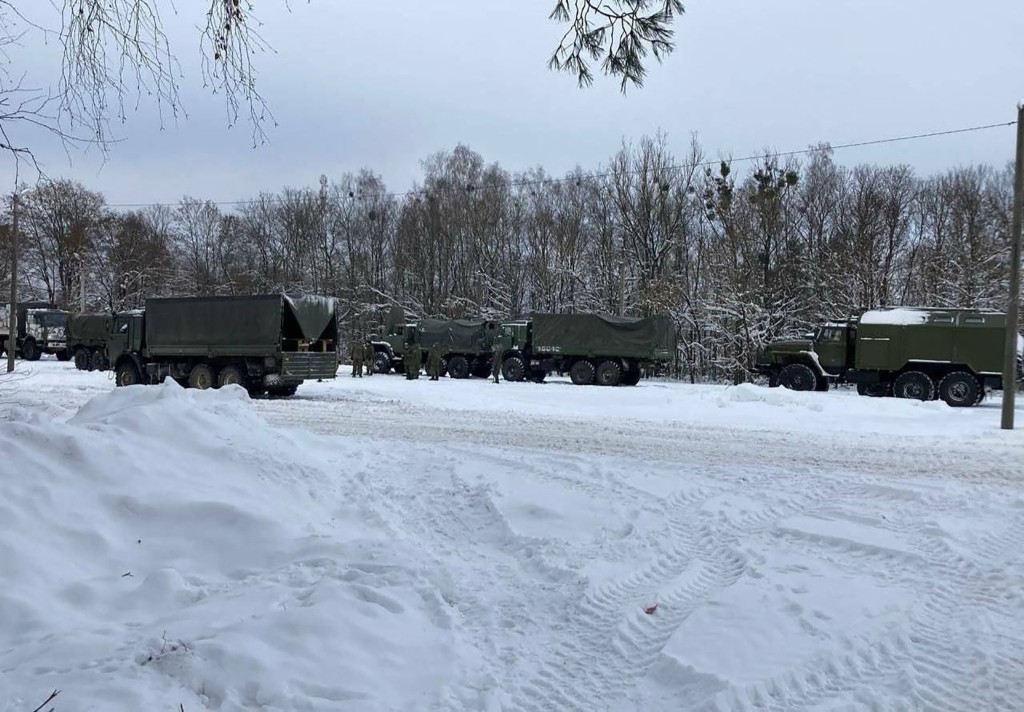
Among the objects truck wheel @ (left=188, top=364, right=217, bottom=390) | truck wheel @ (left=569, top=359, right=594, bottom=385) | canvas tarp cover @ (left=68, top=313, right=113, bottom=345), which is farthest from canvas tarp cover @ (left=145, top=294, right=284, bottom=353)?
canvas tarp cover @ (left=68, top=313, right=113, bottom=345)

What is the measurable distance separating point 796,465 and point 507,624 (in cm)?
634

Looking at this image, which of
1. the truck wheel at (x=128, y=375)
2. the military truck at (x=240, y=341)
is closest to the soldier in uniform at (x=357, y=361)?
the military truck at (x=240, y=341)

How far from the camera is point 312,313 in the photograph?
71.1ft

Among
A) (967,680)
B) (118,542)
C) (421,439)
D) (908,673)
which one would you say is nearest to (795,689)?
(908,673)

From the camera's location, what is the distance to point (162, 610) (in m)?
4.35

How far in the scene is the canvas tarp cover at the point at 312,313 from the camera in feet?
69.7

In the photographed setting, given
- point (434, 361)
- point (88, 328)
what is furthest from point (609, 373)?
point (88, 328)

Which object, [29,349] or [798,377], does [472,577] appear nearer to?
[798,377]

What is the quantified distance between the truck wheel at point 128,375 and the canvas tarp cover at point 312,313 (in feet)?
19.5

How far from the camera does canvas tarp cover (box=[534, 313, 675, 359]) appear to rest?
2939cm

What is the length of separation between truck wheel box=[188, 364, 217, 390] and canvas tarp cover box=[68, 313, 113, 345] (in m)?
14.7

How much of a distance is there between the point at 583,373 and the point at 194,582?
25543 millimetres

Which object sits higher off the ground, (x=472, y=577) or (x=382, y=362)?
(x=382, y=362)

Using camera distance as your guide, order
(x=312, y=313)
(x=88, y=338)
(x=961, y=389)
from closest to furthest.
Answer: (x=312, y=313)
(x=961, y=389)
(x=88, y=338)
